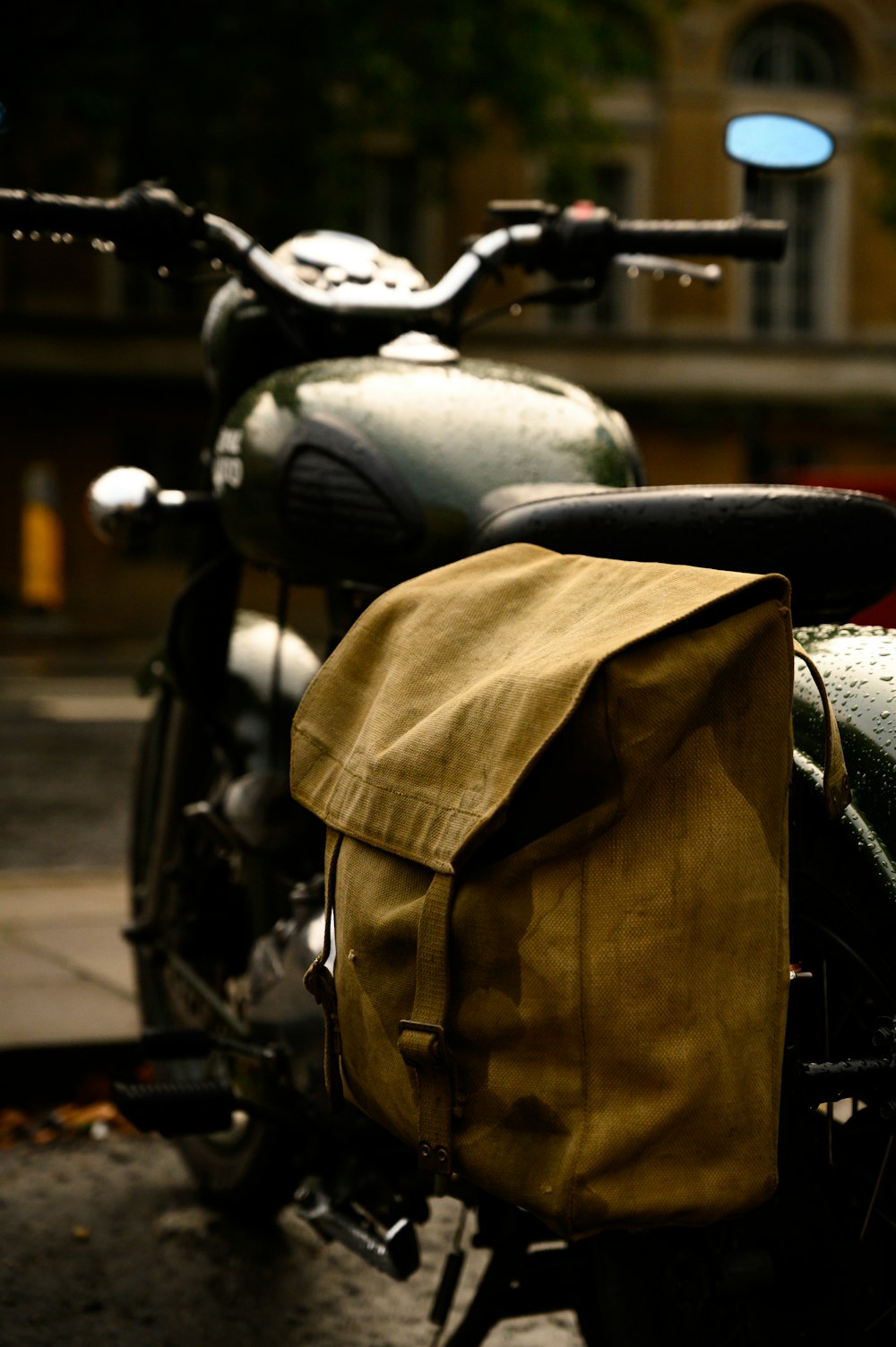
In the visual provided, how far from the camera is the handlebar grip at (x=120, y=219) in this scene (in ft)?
8.05

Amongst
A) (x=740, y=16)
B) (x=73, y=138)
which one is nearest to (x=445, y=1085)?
(x=73, y=138)

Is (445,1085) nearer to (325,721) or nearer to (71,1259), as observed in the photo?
(325,721)

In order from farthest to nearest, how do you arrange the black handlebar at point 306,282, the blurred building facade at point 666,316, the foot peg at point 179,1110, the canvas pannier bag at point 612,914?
the blurred building facade at point 666,316 < the black handlebar at point 306,282 < the foot peg at point 179,1110 < the canvas pannier bag at point 612,914

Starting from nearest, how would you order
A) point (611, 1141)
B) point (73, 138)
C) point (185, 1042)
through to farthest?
point (611, 1141) → point (185, 1042) → point (73, 138)

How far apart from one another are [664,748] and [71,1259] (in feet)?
6.36

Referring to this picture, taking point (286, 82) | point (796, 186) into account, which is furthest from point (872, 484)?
point (796, 186)

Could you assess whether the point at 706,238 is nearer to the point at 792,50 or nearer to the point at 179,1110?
the point at 179,1110

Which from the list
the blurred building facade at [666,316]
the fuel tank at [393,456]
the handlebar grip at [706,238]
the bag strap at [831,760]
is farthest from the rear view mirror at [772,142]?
the blurred building facade at [666,316]

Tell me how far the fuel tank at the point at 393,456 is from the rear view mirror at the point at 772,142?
0.66 meters

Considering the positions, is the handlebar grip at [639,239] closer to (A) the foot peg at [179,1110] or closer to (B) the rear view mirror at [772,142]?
(B) the rear view mirror at [772,142]

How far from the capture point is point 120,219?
2.46 m

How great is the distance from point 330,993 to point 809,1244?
0.52 meters

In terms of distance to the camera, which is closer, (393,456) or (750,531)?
(750,531)

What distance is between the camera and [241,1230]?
2.88 meters
